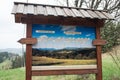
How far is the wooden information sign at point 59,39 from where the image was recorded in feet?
14.5

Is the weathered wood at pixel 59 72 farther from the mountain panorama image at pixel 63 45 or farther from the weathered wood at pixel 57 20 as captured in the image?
the weathered wood at pixel 57 20

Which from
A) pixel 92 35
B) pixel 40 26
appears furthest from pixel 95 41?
pixel 40 26

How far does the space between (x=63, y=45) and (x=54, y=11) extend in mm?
726

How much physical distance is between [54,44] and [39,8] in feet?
2.69

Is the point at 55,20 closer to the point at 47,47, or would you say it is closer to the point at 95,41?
the point at 47,47

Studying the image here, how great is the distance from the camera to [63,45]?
4.61 m

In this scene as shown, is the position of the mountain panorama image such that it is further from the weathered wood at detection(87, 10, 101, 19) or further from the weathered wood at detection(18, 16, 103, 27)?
the weathered wood at detection(87, 10, 101, 19)

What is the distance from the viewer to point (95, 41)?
484cm

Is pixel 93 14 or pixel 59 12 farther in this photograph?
pixel 93 14

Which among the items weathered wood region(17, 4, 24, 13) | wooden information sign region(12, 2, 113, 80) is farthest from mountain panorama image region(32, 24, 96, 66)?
weathered wood region(17, 4, 24, 13)

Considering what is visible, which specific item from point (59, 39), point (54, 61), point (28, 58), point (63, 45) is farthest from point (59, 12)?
point (28, 58)

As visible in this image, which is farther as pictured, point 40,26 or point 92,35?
point 92,35

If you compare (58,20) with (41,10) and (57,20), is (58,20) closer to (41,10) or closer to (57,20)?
(57,20)

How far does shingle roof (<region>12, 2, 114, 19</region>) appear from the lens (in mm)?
4386
